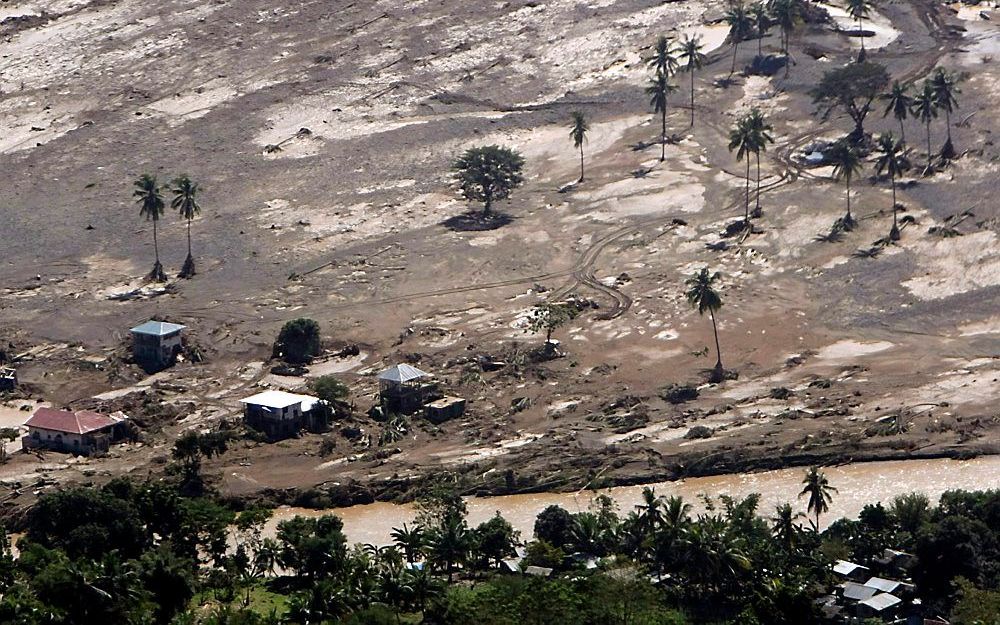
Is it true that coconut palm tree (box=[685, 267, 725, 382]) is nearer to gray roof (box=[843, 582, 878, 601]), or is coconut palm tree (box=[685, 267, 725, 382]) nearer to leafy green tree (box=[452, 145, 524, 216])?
leafy green tree (box=[452, 145, 524, 216])

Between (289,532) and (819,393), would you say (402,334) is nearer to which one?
(819,393)

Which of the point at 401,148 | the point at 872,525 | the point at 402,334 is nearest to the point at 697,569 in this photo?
the point at 872,525

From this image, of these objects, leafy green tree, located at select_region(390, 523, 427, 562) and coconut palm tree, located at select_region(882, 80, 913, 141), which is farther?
coconut palm tree, located at select_region(882, 80, 913, 141)

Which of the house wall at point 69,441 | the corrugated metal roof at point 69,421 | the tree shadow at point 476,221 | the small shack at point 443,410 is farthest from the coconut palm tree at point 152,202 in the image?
the small shack at point 443,410

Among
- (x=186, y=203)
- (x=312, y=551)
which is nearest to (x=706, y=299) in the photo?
(x=312, y=551)

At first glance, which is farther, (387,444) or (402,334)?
(402,334)

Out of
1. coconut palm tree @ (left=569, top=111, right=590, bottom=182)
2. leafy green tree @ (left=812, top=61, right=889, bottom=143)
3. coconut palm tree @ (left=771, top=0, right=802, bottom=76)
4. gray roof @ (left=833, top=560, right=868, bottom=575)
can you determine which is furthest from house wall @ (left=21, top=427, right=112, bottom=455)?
coconut palm tree @ (left=771, top=0, right=802, bottom=76)

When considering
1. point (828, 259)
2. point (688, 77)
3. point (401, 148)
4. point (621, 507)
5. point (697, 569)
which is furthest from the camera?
point (688, 77)
